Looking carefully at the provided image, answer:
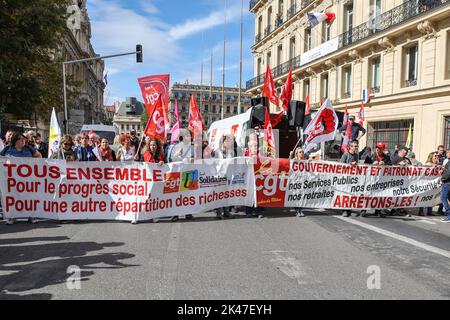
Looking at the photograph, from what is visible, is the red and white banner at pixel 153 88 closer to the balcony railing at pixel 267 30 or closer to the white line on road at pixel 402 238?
the white line on road at pixel 402 238

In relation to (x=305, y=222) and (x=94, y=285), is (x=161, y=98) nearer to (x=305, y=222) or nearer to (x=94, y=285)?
(x=305, y=222)

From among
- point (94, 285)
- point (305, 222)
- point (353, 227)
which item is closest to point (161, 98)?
point (305, 222)

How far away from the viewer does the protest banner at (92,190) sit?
8164 mm

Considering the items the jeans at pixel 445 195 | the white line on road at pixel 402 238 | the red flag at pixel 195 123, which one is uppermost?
the red flag at pixel 195 123

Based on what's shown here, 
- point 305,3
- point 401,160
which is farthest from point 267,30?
point 401,160

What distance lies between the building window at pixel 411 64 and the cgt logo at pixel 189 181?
1564cm

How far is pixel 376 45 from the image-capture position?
76.7 feet

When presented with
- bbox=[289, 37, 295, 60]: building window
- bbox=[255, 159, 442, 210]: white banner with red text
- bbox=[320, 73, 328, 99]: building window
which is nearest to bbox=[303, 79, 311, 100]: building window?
bbox=[320, 73, 328, 99]: building window

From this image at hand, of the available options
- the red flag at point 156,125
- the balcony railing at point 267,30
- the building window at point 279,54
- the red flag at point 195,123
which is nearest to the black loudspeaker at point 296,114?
the red flag at point 195,123

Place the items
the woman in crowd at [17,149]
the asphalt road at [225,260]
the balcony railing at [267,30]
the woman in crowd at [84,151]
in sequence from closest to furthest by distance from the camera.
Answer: the asphalt road at [225,260]
the woman in crowd at [17,149]
the woman in crowd at [84,151]
the balcony railing at [267,30]

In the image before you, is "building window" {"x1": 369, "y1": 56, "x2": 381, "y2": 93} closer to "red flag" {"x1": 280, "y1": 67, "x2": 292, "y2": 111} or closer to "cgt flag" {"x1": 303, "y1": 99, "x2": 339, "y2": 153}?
"red flag" {"x1": 280, "y1": 67, "x2": 292, "y2": 111}

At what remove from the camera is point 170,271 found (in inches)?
199

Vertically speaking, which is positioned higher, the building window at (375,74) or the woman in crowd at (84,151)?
the building window at (375,74)

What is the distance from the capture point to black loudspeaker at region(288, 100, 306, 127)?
1527 cm
